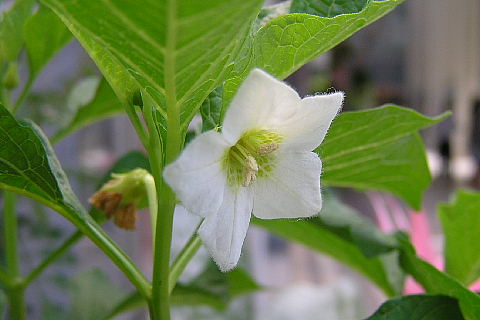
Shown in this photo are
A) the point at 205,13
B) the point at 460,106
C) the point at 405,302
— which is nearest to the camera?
the point at 205,13

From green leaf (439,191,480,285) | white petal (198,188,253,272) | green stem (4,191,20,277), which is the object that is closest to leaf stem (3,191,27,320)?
green stem (4,191,20,277)

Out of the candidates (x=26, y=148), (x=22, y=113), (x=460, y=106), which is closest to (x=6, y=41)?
(x=26, y=148)

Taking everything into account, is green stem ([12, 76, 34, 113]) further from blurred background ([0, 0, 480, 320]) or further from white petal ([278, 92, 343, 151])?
white petal ([278, 92, 343, 151])

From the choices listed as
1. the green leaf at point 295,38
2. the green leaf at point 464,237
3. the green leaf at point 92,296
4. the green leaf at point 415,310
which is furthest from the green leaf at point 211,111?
the green leaf at point 92,296

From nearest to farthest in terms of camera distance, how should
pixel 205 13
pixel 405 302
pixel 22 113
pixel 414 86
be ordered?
pixel 205 13, pixel 405 302, pixel 22 113, pixel 414 86

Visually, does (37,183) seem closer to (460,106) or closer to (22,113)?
(22,113)

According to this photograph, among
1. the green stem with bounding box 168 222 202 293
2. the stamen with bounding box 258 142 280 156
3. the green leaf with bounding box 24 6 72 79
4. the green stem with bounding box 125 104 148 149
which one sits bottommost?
the green stem with bounding box 168 222 202 293
